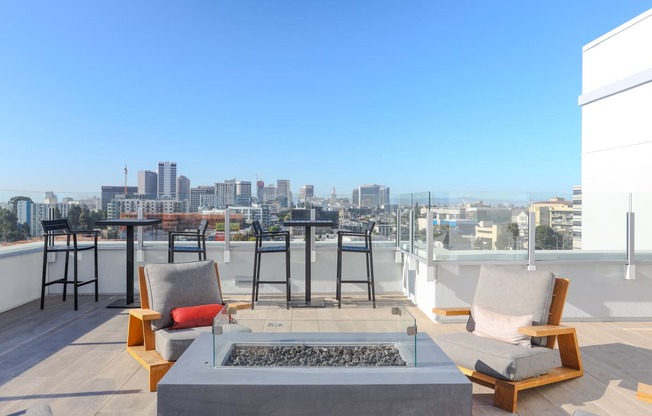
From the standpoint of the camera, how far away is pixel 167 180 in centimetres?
819

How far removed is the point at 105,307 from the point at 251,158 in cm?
776

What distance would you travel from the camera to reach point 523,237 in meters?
5.52

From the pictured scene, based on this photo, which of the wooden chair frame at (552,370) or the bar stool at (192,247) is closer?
the wooden chair frame at (552,370)

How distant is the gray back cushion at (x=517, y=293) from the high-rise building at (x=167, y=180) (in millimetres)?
5445

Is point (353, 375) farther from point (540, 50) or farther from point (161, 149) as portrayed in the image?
point (161, 149)

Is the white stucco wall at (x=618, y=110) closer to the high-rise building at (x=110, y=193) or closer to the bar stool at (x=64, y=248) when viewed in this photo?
the high-rise building at (x=110, y=193)

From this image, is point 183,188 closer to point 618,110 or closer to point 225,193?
point 225,193

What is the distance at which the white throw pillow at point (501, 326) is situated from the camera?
3.40 metres

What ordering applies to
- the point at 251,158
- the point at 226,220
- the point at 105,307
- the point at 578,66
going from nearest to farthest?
1. the point at 105,307
2. the point at 226,220
3. the point at 578,66
4. the point at 251,158

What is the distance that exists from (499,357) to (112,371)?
10.0 ft

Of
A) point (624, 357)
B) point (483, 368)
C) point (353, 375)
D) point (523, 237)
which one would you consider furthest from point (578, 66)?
point (353, 375)

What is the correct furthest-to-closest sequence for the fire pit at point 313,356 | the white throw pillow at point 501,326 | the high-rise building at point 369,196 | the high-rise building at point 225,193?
the high-rise building at point 225,193
the high-rise building at point 369,196
the white throw pillow at point 501,326
the fire pit at point 313,356

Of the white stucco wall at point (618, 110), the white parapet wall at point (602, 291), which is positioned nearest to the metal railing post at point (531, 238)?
the white parapet wall at point (602, 291)

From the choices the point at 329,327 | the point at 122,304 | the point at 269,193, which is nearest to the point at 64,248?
the point at 122,304
